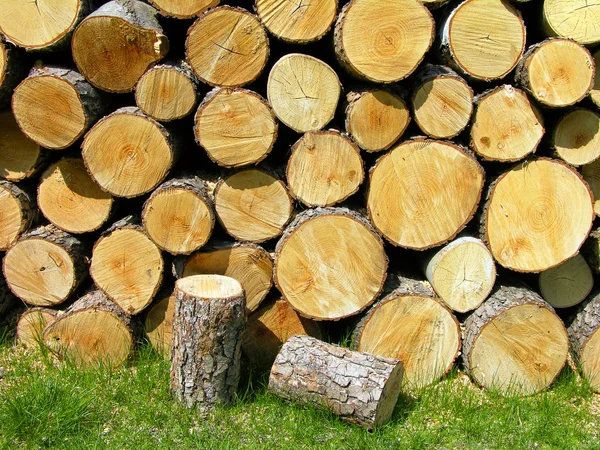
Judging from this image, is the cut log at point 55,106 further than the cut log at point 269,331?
No

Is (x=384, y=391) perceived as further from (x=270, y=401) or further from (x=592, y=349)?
(x=592, y=349)

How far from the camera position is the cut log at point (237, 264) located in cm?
341

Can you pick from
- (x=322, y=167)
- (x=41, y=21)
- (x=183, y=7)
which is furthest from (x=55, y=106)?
(x=322, y=167)

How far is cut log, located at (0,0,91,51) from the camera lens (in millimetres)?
3271

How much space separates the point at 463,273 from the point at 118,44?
2254 mm

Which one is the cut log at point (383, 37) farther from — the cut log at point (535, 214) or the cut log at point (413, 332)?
the cut log at point (413, 332)

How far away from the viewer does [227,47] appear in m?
3.20

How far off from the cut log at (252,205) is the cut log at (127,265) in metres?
0.46

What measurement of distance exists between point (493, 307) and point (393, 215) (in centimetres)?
77

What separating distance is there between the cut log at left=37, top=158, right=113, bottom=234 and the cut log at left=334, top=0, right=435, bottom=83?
1.61m

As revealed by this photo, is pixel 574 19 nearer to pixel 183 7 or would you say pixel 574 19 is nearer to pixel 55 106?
pixel 183 7

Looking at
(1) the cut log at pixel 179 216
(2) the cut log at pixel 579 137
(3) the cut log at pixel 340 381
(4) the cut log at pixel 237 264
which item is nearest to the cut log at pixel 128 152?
(1) the cut log at pixel 179 216

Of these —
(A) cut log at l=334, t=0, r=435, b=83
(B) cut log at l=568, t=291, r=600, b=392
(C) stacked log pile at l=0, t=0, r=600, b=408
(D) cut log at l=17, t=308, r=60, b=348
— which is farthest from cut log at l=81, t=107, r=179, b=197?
(B) cut log at l=568, t=291, r=600, b=392

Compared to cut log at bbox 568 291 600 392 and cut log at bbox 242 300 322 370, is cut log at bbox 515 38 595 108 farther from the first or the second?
cut log at bbox 242 300 322 370
